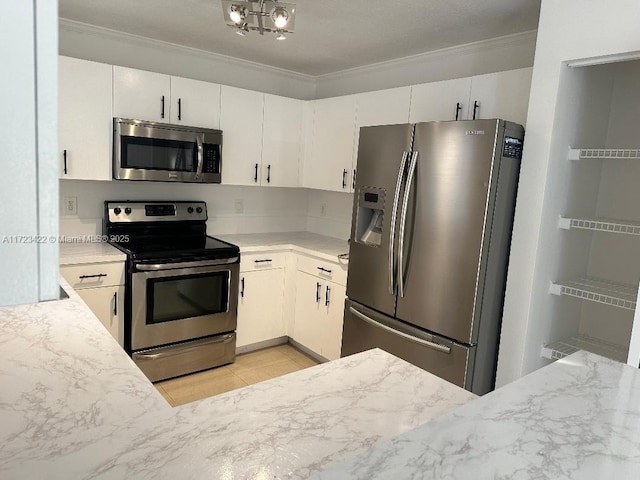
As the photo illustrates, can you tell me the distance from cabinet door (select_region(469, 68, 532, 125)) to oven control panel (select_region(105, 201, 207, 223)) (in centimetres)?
214

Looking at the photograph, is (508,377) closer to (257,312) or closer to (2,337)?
(257,312)

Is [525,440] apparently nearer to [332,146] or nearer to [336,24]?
[336,24]

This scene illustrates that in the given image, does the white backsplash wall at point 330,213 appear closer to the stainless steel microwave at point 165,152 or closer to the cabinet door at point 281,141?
the cabinet door at point 281,141

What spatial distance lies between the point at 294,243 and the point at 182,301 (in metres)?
1.01

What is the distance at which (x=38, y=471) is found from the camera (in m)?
0.73

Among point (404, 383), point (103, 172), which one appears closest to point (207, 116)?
point (103, 172)

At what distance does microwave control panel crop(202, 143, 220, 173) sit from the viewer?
10.9 feet

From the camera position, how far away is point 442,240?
2363mm

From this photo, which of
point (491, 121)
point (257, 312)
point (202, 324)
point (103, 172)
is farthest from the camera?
point (257, 312)

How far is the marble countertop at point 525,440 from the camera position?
0.70 meters

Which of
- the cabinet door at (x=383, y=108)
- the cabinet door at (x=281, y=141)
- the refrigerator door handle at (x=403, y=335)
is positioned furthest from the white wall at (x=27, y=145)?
the cabinet door at (x=281, y=141)

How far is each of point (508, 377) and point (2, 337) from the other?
7.16 feet

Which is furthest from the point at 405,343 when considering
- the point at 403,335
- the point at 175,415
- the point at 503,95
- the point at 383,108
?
the point at 175,415

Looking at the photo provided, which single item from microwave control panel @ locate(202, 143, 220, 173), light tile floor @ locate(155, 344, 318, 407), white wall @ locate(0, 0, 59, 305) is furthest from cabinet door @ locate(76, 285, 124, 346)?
white wall @ locate(0, 0, 59, 305)
